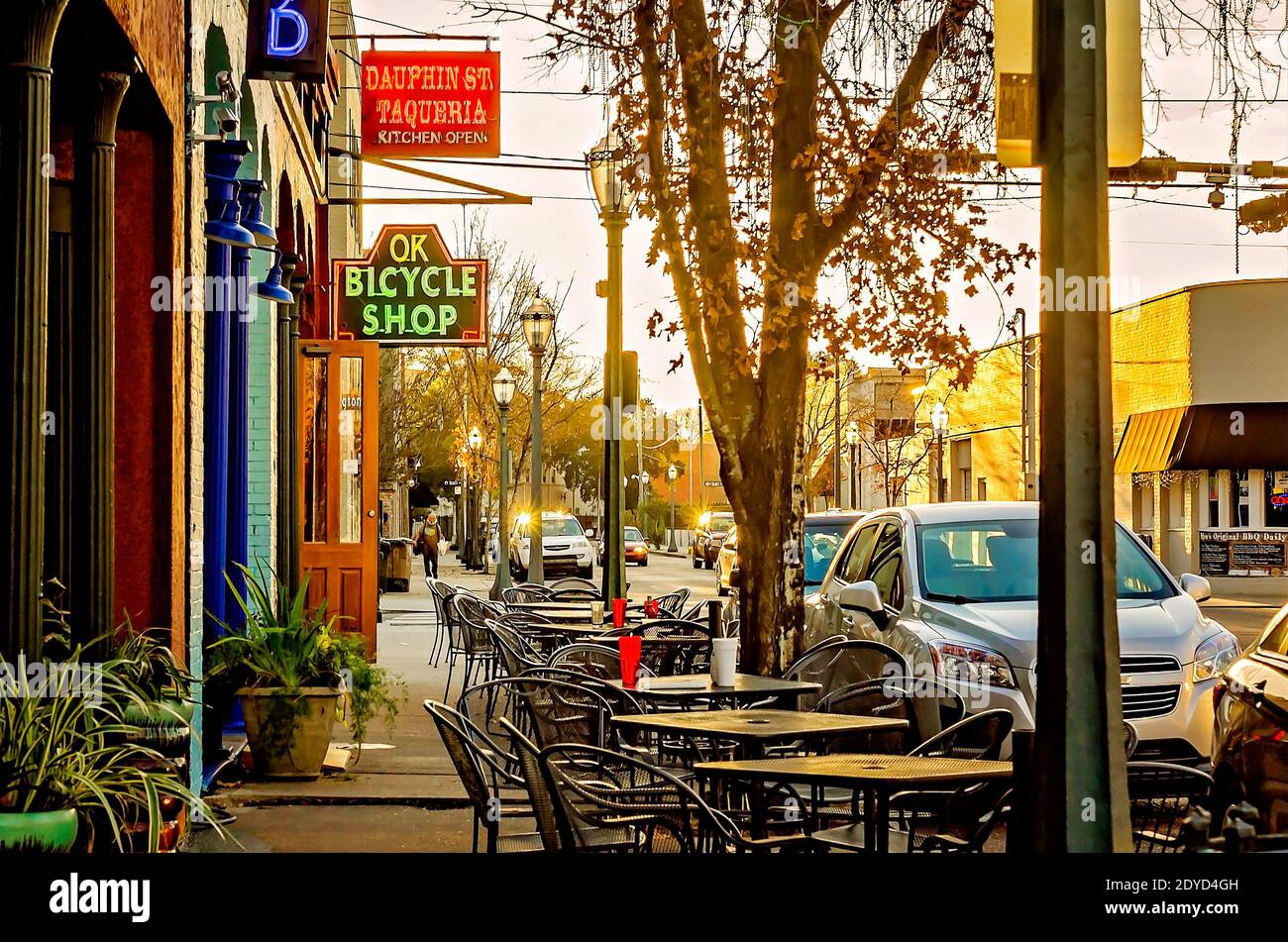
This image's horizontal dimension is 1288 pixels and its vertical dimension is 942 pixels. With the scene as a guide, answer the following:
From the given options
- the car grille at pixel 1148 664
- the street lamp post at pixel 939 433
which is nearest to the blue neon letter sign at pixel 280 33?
the car grille at pixel 1148 664

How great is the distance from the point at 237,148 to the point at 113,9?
2.91m

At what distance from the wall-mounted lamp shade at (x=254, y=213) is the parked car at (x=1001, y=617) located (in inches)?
185

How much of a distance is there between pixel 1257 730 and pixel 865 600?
476cm

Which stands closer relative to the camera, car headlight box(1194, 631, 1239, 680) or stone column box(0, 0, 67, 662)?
stone column box(0, 0, 67, 662)

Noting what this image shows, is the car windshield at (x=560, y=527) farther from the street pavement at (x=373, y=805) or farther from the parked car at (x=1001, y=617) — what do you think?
the parked car at (x=1001, y=617)

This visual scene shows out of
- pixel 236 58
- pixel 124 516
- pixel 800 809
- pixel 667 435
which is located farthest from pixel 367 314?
pixel 667 435

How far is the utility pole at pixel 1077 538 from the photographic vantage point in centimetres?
419

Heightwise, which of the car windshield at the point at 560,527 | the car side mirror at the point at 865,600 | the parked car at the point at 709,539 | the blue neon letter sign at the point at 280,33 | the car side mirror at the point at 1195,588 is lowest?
the parked car at the point at 709,539

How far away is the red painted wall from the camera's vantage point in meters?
7.71

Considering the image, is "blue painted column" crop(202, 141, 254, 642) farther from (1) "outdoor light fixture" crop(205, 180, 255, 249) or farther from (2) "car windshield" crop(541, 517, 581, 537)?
(2) "car windshield" crop(541, 517, 581, 537)

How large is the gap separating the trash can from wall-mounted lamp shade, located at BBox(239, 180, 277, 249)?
82.6 ft

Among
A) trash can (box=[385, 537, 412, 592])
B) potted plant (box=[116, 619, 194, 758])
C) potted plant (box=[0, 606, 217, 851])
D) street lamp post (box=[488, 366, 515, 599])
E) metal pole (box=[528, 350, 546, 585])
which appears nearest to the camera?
potted plant (box=[0, 606, 217, 851])

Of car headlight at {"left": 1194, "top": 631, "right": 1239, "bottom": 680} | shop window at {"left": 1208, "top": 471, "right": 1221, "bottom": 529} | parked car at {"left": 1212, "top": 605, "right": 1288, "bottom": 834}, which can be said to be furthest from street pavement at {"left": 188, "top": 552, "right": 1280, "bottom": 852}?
shop window at {"left": 1208, "top": 471, "right": 1221, "bottom": 529}
